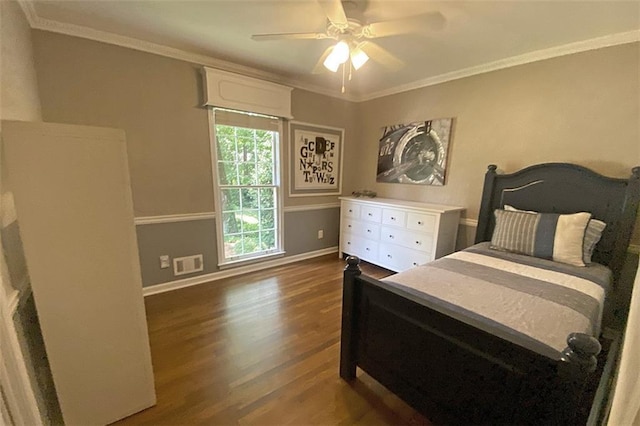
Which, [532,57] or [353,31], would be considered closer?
[353,31]

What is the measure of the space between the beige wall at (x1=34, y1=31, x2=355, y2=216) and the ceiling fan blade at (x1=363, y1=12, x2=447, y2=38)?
1.88 m

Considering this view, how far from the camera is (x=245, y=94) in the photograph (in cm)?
298

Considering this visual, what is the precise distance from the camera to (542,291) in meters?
1.58

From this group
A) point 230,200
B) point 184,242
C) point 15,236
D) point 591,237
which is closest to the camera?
point 15,236

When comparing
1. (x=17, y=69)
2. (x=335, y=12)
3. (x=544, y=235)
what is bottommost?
(x=544, y=235)

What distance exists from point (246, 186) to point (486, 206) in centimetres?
266

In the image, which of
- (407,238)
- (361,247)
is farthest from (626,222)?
(361,247)

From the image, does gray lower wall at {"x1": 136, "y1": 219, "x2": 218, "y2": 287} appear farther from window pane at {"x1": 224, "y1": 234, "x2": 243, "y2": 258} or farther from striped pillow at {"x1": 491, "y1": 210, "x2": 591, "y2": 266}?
striped pillow at {"x1": 491, "y1": 210, "x2": 591, "y2": 266}

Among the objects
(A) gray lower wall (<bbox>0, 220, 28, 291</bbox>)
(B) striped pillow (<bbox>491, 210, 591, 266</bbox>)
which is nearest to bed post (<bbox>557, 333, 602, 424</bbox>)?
(B) striped pillow (<bbox>491, 210, 591, 266</bbox>)

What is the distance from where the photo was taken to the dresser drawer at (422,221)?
9.43ft

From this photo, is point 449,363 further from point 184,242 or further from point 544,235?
point 184,242

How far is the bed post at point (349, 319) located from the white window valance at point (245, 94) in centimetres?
222

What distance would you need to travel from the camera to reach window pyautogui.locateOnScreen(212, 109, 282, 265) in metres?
3.07

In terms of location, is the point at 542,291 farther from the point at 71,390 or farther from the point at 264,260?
the point at 264,260
